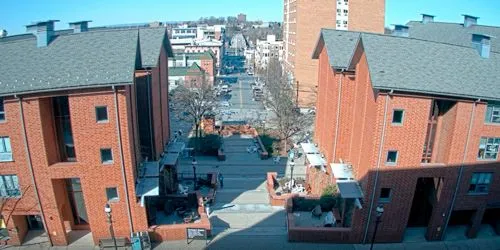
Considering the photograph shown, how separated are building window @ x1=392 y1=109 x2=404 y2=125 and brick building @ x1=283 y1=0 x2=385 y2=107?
4323 centimetres

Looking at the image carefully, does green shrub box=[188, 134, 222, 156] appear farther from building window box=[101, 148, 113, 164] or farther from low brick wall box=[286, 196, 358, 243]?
building window box=[101, 148, 113, 164]

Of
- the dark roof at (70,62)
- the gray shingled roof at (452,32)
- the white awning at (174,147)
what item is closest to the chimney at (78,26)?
the dark roof at (70,62)

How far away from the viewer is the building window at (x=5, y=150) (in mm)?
17391

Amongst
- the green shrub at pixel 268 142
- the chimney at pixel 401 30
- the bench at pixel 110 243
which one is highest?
the chimney at pixel 401 30

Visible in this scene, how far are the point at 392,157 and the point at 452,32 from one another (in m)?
18.9

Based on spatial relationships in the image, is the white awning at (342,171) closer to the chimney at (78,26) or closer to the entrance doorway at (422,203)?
the entrance doorway at (422,203)

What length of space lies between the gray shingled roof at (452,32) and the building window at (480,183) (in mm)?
10764

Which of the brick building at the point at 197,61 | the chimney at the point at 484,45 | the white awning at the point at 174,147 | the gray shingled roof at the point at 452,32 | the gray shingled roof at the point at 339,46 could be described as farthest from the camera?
the brick building at the point at 197,61

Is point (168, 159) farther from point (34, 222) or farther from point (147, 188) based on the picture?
point (34, 222)

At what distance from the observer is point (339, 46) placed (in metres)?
22.9

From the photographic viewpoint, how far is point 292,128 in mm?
37781

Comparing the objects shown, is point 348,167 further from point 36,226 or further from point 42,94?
point 36,226

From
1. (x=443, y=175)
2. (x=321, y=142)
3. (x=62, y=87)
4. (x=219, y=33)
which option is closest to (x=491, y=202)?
(x=443, y=175)

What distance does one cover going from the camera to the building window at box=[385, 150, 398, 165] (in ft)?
58.0
